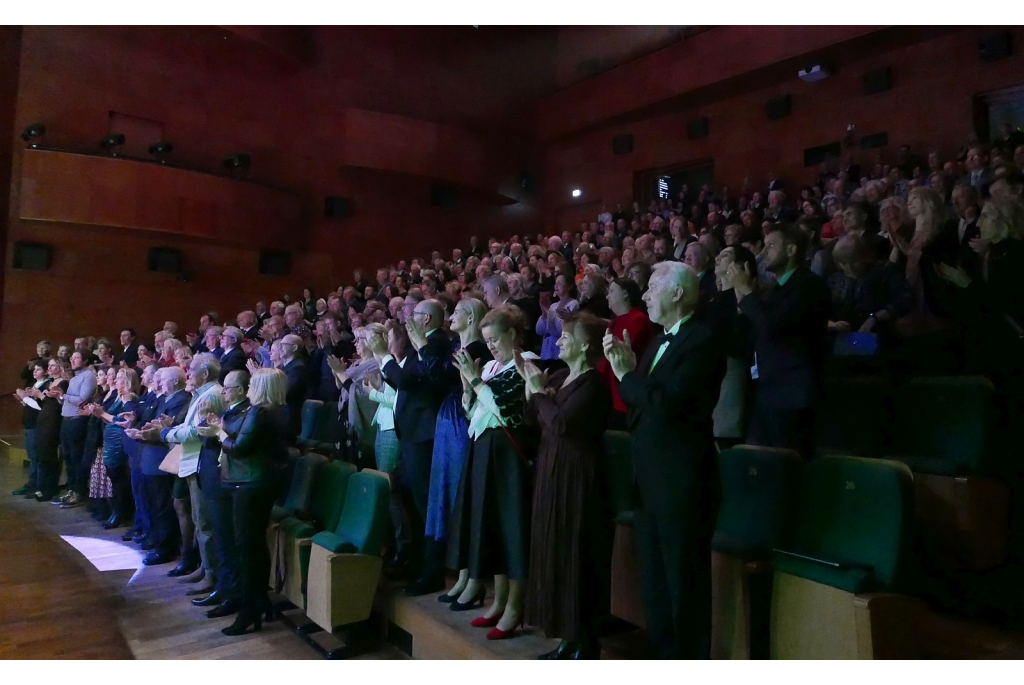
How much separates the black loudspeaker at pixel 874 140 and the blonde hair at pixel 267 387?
3.36m

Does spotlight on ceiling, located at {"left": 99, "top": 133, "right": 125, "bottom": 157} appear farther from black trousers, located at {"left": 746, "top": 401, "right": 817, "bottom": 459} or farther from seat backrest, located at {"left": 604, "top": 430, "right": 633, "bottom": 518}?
black trousers, located at {"left": 746, "top": 401, "right": 817, "bottom": 459}

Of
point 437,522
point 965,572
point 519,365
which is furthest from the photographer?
point 437,522

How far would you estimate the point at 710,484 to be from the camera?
40.7 inches

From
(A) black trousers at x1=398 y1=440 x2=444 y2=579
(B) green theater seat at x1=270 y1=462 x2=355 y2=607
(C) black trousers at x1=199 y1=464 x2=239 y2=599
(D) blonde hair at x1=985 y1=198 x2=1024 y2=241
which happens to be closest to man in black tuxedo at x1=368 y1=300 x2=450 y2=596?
(A) black trousers at x1=398 y1=440 x2=444 y2=579

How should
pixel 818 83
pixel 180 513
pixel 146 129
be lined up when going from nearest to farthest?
pixel 180 513
pixel 818 83
pixel 146 129

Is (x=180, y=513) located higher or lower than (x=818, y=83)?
lower

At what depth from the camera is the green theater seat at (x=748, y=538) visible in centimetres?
103

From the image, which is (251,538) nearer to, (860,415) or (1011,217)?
(860,415)

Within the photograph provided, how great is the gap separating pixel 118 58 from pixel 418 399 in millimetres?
2721

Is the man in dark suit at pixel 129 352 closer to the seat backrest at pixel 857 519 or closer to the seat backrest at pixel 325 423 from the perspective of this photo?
the seat backrest at pixel 325 423

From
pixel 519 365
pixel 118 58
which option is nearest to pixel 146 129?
pixel 118 58

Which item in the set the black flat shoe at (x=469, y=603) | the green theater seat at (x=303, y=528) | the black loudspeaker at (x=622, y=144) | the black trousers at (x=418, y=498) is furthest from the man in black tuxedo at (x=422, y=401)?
the black loudspeaker at (x=622, y=144)

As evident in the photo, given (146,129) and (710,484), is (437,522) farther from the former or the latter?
(146,129)

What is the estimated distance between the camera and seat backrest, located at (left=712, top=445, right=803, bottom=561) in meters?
1.10
